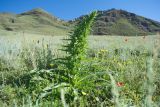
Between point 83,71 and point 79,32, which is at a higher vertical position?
point 79,32

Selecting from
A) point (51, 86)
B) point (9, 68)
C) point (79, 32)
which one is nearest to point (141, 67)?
point (79, 32)

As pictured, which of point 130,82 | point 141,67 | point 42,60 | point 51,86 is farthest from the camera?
point 42,60

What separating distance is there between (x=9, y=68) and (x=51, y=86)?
256 centimetres

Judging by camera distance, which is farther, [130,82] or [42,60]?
[42,60]

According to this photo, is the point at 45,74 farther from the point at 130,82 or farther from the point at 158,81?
the point at 158,81

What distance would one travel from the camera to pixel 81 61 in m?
6.86

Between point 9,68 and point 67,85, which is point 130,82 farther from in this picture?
point 9,68

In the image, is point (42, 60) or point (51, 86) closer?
point (51, 86)

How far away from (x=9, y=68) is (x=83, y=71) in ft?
8.09

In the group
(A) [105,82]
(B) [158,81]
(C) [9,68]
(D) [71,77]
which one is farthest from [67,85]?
(C) [9,68]

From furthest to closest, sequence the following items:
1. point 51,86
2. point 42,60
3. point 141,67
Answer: point 42,60 → point 141,67 → point 51,86

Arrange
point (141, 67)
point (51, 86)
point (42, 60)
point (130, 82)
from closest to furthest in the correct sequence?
point (51, 86), point (130, 82), point (141, 67), point (42, 60)

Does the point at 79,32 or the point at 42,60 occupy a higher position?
the point at 79,32

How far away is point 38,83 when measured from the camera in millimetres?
6801
